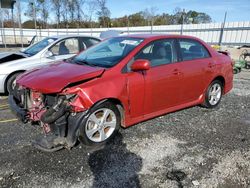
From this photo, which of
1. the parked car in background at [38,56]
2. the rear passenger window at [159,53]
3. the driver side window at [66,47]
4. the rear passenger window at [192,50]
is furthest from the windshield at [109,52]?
the driver side window at [66,47]

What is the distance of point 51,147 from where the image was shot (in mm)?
3135

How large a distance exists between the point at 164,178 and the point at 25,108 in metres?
2.35

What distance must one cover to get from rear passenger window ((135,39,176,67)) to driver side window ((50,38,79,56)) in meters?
3.42

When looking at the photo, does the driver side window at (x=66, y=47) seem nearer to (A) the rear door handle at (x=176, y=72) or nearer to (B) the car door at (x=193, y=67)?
(B) the car door at (x=193, y=67)

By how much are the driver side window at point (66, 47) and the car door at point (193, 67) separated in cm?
355

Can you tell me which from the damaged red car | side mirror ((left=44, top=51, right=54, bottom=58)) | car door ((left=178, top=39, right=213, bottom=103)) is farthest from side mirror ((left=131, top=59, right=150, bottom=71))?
side mirror ((left=44, top=51, right=54, bottom=58))

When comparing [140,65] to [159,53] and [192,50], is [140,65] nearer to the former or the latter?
[159,53]

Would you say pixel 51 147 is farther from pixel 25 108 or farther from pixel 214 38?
pixel 214 38

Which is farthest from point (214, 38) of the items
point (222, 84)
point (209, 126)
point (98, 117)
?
point (98, 117)

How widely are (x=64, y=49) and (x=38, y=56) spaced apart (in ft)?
2.65

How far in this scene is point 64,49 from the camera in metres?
6.71

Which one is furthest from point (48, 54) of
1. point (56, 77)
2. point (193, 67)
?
point (193, 67)

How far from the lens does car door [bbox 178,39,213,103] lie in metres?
4.46

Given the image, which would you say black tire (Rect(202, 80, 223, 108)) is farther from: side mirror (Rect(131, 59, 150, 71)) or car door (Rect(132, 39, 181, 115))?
side mirror (Rect(131, 59, 150, 71))
